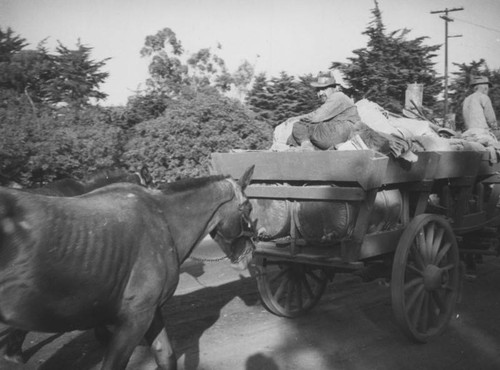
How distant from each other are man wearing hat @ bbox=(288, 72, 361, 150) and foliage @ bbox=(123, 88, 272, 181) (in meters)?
6.37

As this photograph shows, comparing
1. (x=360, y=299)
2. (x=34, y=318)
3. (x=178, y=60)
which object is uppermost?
(x=178, y=60)

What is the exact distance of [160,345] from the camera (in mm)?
3283

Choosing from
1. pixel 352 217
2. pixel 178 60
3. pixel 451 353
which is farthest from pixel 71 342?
pixel 178 60

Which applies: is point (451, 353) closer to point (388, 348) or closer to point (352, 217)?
point (388, 348)

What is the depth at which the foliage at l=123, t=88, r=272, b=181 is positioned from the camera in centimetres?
1107

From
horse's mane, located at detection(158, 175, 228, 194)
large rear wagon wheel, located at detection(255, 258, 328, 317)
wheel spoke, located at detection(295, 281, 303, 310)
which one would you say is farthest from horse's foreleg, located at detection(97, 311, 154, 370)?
wheel spoke, located at detection(295, 281, 303, 310)

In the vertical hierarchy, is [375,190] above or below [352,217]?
above

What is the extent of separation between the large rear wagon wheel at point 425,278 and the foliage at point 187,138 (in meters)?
7.12

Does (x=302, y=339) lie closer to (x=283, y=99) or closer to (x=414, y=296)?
(x=414, y=296)

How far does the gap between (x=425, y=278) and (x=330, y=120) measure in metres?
1.78

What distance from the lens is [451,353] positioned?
4016 millimetres

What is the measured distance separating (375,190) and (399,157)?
0.54 m

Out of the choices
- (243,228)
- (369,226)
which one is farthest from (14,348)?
(369,226)

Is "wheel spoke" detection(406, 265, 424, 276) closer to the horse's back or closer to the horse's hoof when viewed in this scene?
the horse's back
